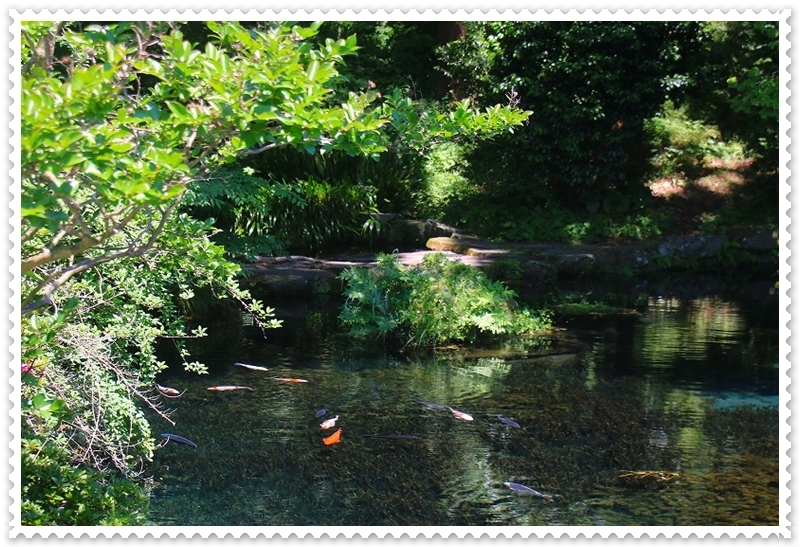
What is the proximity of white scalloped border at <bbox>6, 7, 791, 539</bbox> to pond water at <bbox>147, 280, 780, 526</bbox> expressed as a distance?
42cm

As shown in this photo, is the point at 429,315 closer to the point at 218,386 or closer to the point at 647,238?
the point at 218,386

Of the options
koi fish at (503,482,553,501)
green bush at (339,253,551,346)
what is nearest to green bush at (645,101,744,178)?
green bush at (339,253,551,346)

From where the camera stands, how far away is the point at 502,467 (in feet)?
16.4

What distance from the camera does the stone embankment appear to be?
11.7 meters

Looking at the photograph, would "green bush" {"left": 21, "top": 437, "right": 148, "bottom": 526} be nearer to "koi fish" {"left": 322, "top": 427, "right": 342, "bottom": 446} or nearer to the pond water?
the pond water

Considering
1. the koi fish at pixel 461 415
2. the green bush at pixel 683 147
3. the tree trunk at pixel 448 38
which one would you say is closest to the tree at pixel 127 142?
the koi fish at pixel 461 415

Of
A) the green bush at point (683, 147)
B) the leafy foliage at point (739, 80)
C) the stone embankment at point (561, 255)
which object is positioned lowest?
the stone embankment at point (561, 255)

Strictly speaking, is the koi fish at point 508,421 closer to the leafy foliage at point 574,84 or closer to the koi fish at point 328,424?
the koi fish at point 328,424

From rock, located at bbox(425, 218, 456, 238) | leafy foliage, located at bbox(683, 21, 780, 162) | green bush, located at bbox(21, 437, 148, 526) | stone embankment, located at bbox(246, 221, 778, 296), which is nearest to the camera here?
green bush, located at bbox(21, 437, 148, 526)

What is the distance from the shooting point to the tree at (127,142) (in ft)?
7.98
